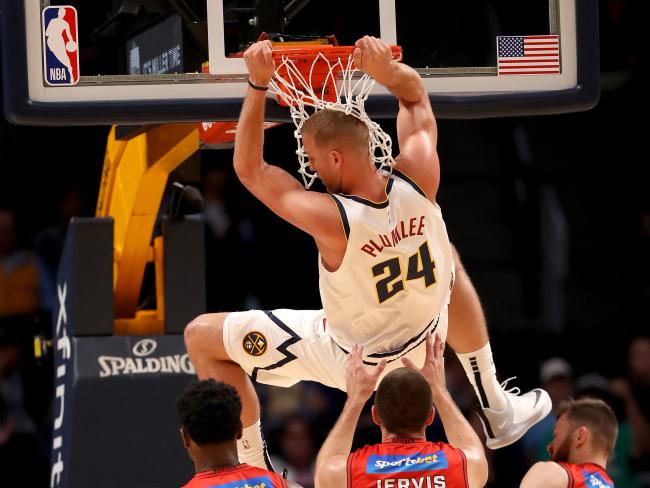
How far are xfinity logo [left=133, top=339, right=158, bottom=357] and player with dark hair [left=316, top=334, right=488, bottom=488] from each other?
2.27m

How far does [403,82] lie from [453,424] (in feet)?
4.22

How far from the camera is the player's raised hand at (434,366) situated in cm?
502

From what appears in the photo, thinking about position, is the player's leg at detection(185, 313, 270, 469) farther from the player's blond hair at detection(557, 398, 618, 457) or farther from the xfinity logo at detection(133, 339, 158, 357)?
the xfinity logo at detection(133, 339, 158, 357)

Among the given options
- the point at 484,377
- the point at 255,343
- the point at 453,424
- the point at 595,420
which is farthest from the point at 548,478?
the point at 255,343

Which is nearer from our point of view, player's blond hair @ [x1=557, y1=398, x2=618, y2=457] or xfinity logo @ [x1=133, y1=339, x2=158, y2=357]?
player's blond hair @ [x1=557, y1=398, x2=618, y2=457]

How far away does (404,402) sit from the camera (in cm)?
472

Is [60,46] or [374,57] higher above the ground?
[60,46]

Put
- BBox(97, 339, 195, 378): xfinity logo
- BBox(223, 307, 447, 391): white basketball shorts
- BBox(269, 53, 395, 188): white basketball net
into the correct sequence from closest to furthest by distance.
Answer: BBox(269, 53, 395, 188): white basketball net, BBox(223, 307, 447, 391): white basketball shorts, BBox(97, 339, 195, 378): xfinity logo

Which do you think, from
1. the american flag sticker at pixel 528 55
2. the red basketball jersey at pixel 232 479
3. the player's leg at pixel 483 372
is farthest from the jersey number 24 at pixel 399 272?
the american flag sticker at pixel 528 55

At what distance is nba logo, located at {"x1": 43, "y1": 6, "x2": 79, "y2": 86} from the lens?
5.69 metres

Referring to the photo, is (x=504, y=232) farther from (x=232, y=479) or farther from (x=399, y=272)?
(x=232, y=479)

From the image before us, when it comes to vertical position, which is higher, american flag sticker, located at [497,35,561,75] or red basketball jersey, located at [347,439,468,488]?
american flag sticker, located at [497,35,561,75]

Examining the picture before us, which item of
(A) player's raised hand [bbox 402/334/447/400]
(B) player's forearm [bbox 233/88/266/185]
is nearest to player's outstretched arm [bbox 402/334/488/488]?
(A) player's raised hand [bbox 402/334/447/400]

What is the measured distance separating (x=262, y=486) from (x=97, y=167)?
667cm
